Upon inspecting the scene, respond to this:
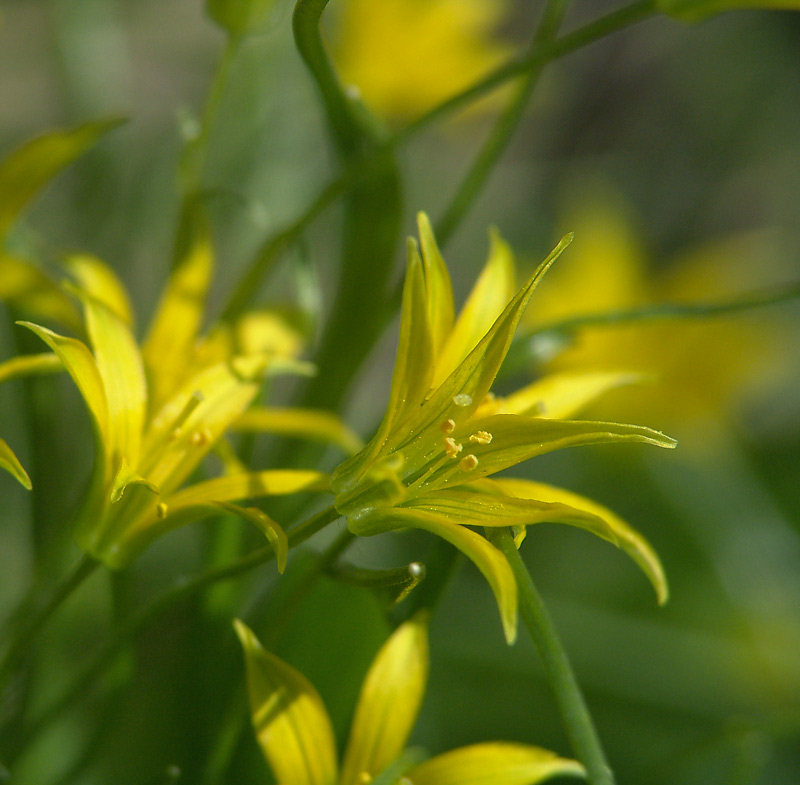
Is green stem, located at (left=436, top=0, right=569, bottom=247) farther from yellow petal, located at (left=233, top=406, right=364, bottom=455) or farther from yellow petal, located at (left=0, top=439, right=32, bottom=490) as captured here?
yellow petal, located at (left=0, top=439, right=32, bottom=490)

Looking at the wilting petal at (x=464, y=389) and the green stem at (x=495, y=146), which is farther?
the green stem at (x=495, y=146)

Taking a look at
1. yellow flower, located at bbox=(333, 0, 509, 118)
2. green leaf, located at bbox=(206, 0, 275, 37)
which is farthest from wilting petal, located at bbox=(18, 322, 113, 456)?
yellow flower, located at bbox=(333, 0, 509, 118)

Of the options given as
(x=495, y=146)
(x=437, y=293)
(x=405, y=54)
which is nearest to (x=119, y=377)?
(x=437, y=293)

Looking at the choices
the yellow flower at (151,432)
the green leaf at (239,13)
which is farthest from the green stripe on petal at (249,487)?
the green leaf at (239,13)

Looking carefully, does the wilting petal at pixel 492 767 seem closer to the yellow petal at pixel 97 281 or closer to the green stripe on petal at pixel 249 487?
the green stripe on petal at pixel 249 487

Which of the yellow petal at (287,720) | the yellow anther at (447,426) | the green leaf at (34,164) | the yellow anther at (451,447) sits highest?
the green leaf at (34,164)

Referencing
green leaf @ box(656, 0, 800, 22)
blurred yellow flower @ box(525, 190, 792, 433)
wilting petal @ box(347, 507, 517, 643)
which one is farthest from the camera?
blurred yellow flower @ box(525, 190, 792, 433)

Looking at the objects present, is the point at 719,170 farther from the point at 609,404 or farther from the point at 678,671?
the point at 678,671
